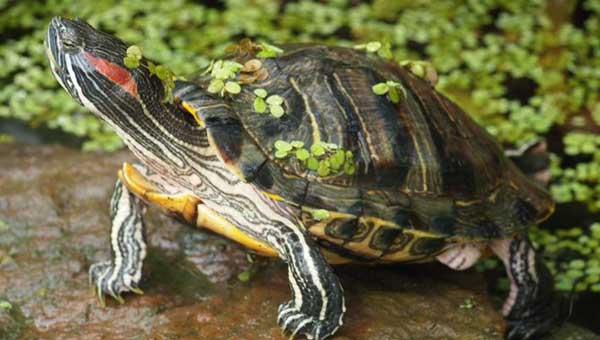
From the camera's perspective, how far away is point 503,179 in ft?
14.8

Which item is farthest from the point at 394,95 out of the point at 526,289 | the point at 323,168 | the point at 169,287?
the point at 169,287

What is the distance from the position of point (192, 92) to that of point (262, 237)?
785 mm

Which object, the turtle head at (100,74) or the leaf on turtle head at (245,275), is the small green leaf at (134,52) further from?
the leaf on turtle head at (245,275)

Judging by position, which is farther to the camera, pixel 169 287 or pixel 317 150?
pixel 169 287

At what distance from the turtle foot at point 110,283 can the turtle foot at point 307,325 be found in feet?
2.91

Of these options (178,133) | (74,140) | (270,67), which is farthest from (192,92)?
(74,140)

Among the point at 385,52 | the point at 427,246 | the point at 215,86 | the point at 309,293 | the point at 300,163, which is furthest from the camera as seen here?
the point at 385,52

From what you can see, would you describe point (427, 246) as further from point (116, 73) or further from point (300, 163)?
point (116, 73)

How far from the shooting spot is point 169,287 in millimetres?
4277

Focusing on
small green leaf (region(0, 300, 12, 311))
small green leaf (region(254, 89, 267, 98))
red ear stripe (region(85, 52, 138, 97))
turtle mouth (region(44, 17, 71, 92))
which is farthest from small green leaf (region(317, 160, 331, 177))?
small green leaf (region(0, 300, 12, 311))

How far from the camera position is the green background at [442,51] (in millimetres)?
6078

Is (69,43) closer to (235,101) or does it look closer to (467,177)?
(235,101)

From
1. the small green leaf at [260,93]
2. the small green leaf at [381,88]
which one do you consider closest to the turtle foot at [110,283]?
the small green leaf at [260,93]

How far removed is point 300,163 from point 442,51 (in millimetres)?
3756
